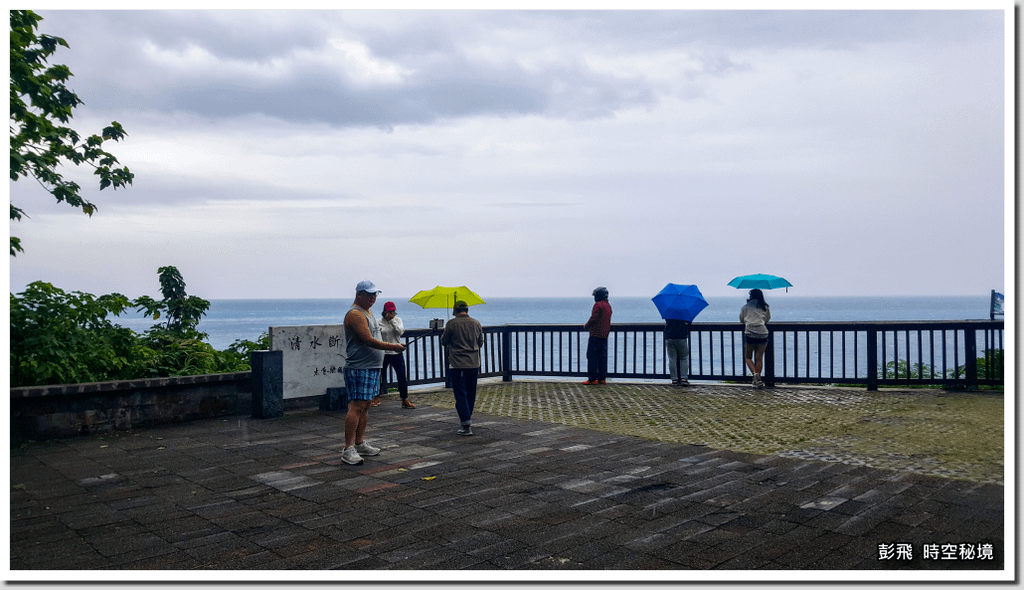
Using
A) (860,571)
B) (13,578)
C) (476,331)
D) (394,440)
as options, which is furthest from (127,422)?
(860,571)

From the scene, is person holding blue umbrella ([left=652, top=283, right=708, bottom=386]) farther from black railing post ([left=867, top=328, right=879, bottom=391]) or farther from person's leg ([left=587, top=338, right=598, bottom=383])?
black railing post ([left=867, top=328, right=879, bottom=391])

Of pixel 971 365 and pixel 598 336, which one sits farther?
pixel 598 336

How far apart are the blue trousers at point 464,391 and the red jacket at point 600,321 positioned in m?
5.02

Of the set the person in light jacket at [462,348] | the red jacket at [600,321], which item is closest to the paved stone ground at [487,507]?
the person in light jacket at [462,348]

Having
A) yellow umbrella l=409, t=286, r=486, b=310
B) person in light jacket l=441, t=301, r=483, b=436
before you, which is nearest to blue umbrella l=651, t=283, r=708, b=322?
yellow umbrella l=409, t=286, r=486, b=310

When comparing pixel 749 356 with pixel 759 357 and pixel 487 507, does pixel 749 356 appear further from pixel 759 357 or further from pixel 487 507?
pixel 487 507

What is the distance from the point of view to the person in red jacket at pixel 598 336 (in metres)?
13.3

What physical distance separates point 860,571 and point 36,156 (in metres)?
9.41

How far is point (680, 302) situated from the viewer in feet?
41.9

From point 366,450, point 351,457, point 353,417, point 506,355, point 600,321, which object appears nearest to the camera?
point 351,457

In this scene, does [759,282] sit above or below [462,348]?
above

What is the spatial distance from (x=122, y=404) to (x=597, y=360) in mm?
8176

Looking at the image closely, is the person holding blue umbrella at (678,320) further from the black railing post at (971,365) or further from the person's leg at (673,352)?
the black railing post at (971,365)

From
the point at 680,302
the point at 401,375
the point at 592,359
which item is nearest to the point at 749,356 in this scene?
the point at 680,302
